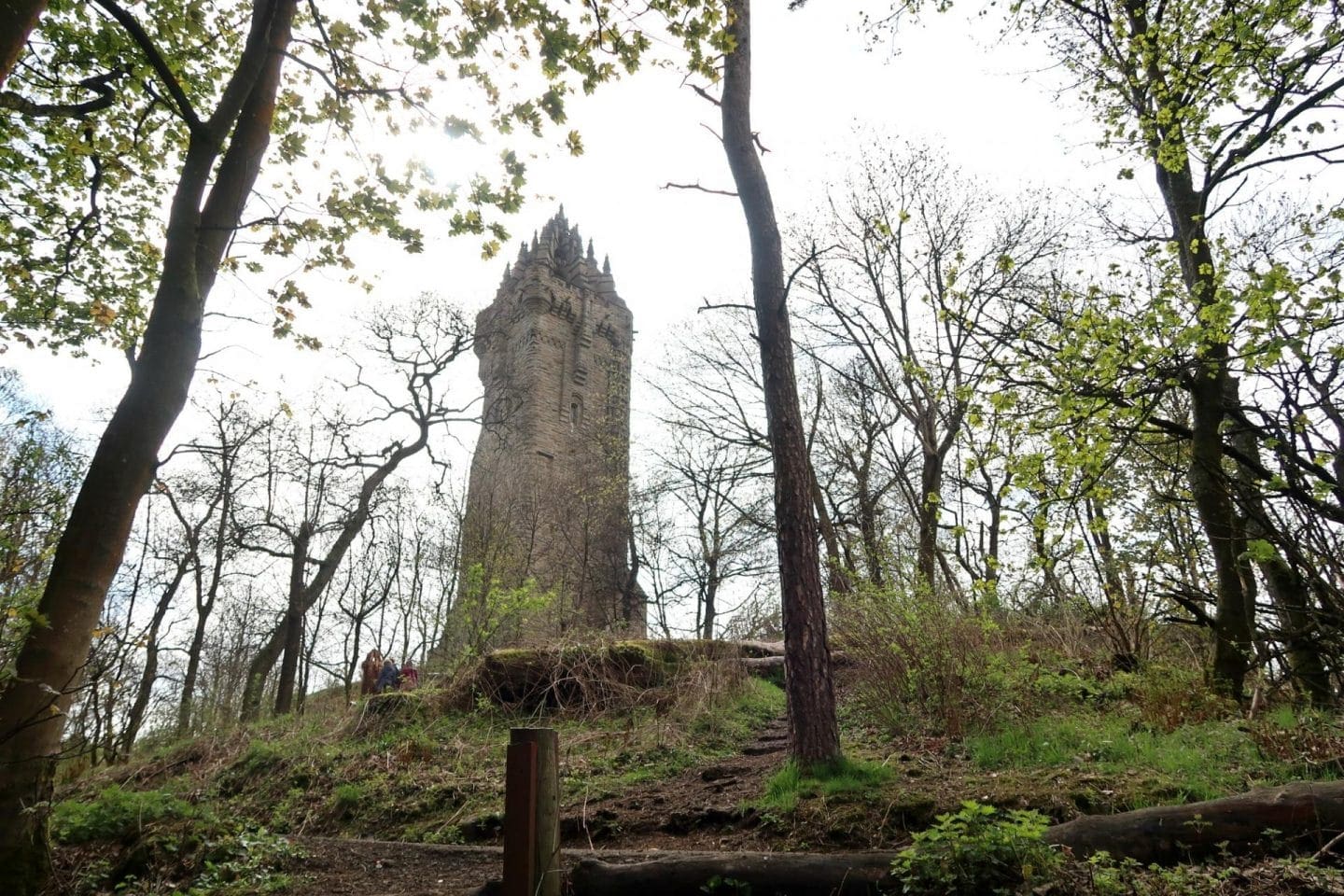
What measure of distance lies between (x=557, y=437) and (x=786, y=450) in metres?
21.4

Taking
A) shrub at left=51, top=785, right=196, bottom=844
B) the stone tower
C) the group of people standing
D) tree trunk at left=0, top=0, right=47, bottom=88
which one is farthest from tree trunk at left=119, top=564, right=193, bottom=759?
tree trunk at left=0, top=0, right=47, bottom=88

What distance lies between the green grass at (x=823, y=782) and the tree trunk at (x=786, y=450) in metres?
0.11

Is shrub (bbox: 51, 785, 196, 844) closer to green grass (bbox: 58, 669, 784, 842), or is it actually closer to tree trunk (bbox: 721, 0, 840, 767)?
green grass (bbox: 58, 669, 784, 842)

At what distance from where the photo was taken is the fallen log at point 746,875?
3488mm

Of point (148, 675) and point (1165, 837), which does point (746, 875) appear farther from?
point (148, 675)

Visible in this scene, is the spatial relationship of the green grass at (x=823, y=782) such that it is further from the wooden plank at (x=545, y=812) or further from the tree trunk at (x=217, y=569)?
the tree trunk at (x=217, y=569)

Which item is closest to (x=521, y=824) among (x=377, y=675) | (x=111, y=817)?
(x=111, y=817)

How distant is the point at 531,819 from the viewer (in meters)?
3.21

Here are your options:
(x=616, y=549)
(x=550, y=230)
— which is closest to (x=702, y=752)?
(x=616, y=549)

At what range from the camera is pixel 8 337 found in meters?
8.64

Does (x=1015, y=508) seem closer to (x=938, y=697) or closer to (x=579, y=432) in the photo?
(x=938, y=697)

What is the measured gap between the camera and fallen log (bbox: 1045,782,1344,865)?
11.0ft

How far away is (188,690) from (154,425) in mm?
16772

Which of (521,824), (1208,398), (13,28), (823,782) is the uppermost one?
(13,28)
